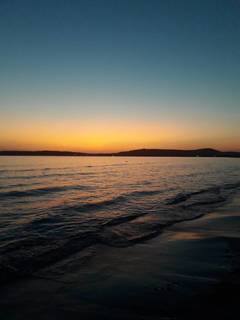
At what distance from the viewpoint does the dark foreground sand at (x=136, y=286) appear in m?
4.83

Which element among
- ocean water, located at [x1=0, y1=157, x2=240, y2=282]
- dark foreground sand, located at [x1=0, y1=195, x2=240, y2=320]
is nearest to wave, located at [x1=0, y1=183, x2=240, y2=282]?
ocean water, located at [x1=0, y1=157, x2=240, y2=282]

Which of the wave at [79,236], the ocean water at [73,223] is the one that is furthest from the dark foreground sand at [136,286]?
the ocean water at [73,223]

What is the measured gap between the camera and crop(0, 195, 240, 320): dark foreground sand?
483cm

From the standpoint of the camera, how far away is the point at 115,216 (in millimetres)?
13906

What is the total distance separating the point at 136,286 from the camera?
19.5ft

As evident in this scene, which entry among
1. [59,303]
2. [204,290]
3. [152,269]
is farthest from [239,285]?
[59,303]

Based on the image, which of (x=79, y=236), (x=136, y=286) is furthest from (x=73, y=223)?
(x=136, y=286)

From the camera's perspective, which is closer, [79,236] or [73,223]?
[79,236]

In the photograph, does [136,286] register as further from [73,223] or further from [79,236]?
[73,223]

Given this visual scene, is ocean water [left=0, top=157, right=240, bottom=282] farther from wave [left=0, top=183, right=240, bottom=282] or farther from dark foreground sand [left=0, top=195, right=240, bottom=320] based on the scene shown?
dark foreground sand [left=0, top=195, right=240, bottom=320]

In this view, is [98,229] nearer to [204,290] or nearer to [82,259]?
[82,259]

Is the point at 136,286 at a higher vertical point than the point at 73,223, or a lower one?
higher

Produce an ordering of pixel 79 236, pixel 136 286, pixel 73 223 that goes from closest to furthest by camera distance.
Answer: pixel 136 286
pixel 79 236
pixel 73 223

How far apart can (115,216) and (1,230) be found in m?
5.37
